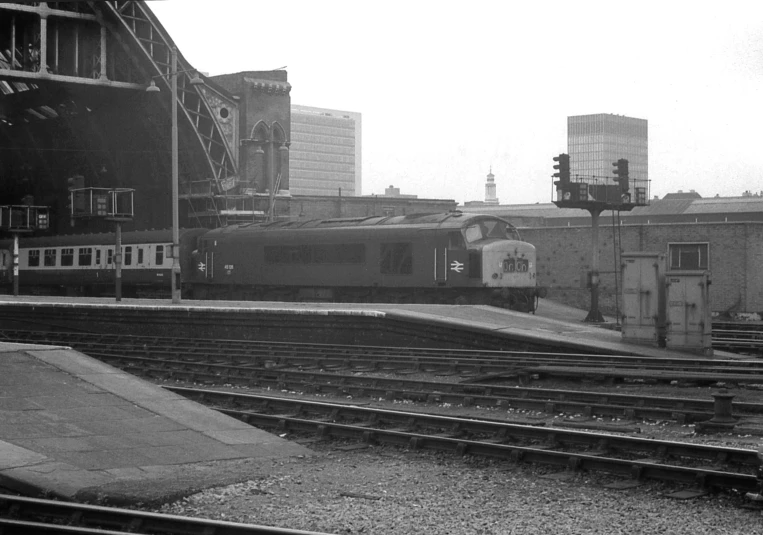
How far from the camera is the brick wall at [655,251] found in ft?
124

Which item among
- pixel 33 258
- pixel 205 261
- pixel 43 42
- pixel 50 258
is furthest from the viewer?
pixel 33 258

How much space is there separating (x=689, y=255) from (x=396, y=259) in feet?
48.6

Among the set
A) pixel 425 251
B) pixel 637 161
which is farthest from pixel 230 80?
pixel 637 161

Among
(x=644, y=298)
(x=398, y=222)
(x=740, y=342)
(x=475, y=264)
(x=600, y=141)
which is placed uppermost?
(x=600, y=141)

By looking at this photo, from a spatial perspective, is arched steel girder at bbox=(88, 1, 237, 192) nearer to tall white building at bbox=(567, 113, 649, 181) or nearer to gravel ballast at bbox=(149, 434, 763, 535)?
gravel ballast at bbox=(149, 434, 763, 535)

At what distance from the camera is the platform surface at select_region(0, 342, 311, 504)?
930 cm

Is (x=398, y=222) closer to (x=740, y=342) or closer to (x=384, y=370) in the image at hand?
(x=740, y=342)

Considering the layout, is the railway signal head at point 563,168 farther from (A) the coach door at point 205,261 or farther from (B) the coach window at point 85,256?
(B) the coach window at point 85,256

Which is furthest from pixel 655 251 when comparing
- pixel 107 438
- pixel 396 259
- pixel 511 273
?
pixel 107 438

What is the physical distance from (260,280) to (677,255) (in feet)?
55.8

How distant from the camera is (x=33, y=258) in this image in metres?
49.1

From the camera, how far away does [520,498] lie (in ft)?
29.8

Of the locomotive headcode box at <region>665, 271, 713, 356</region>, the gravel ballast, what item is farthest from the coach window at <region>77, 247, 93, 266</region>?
→ the gravel ballast

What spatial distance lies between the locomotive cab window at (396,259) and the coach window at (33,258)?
24286 mm
